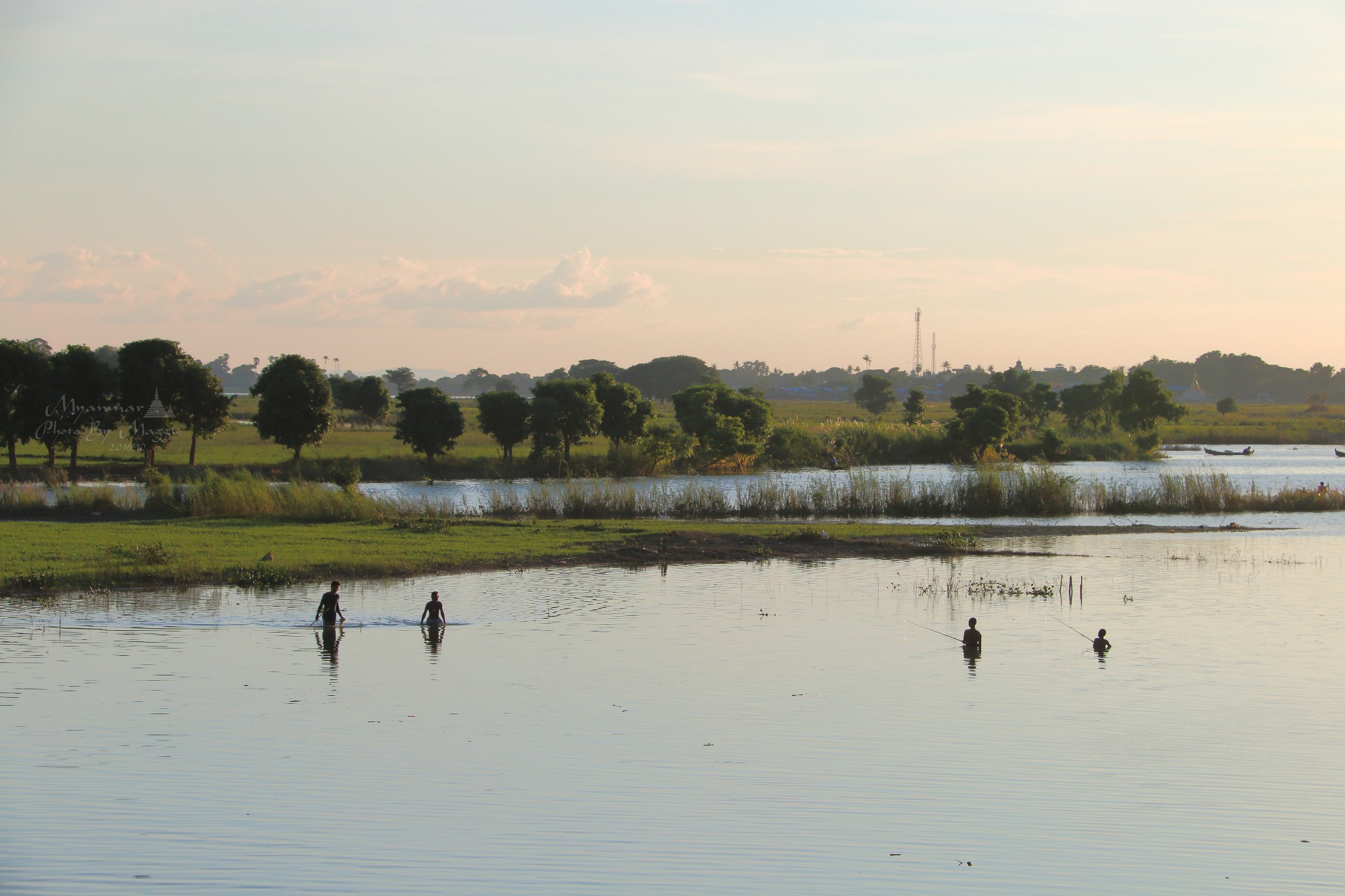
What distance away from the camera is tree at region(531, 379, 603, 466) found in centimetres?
6078

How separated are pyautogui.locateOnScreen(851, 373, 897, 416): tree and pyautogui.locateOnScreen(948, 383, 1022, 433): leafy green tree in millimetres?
51325

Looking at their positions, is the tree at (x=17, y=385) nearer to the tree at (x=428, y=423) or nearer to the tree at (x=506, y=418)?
the tree at (x=428, y=423)

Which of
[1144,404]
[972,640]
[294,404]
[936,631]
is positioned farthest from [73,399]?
[1144,404]

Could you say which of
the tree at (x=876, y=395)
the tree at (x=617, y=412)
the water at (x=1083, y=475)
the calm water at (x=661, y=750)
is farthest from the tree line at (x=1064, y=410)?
the calm water at (x=661, y=750)

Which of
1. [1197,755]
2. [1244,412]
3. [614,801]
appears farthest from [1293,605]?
[1244,412]

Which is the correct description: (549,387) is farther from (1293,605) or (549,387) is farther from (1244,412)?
(1244,412)

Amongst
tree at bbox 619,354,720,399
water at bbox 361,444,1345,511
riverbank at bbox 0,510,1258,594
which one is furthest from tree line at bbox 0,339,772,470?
tree at bbox 619,354,720,399

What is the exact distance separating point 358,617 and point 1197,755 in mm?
12862

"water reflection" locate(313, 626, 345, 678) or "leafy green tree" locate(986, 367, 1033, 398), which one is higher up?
"leafy green tree" locate(986, 367, 1033, 398)

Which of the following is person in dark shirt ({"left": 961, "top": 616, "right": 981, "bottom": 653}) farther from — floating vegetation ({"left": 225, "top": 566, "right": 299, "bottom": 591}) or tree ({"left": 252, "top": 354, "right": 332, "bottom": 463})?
tree ({"left": 252, "top": 354, "right": 332, "bottom": 463})

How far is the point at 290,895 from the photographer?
819cm

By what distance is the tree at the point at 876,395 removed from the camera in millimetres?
131125

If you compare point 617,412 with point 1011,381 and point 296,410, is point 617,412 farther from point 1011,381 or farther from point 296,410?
point 1011,381

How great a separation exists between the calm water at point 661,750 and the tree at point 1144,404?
7133 cm
